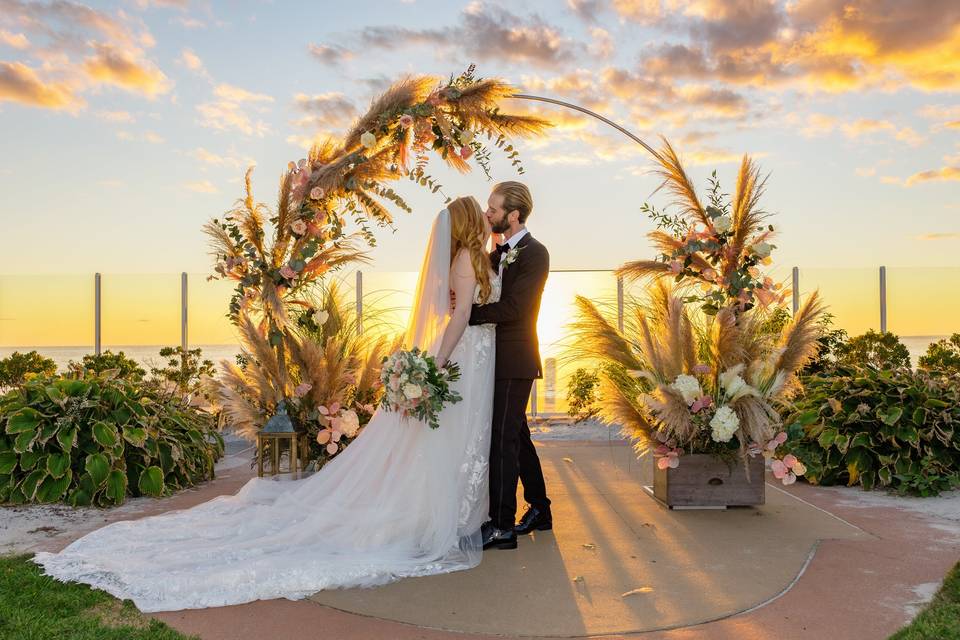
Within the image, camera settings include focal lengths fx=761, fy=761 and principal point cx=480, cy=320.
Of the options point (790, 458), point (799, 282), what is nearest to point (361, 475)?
point (790, 458)

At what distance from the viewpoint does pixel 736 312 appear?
4.95m

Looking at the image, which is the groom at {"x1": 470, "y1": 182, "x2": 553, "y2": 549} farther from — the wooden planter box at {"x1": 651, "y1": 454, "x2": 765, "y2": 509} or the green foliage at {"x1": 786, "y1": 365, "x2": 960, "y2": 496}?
the green foliage at {"x1": 786, "y1": 365, "x2": 960, "y2": 496}

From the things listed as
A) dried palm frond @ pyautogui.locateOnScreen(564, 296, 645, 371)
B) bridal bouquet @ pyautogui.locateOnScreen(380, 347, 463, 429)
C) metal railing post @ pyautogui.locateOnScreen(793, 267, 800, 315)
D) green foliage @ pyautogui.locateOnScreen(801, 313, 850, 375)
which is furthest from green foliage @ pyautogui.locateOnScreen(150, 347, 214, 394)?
metal railing post @ pyautogui.locateOnScreen(793, 267, 800, 315)

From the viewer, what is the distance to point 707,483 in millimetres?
4938

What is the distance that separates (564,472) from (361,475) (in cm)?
240

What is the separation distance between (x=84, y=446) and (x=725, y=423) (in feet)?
13.9

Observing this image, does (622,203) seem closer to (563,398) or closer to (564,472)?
(564,472)

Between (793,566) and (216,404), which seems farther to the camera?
(216,404)

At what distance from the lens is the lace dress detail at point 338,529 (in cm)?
346

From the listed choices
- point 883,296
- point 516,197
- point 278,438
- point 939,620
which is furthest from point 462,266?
point 883,296

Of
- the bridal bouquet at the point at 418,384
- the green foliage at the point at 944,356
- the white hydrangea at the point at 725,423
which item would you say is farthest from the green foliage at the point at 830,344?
the bridal bouquet at the point at 418,384

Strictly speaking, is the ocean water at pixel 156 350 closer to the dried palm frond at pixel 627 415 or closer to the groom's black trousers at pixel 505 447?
the dried palm frond at pixel 627 415

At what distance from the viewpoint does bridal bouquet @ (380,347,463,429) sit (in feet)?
13.0

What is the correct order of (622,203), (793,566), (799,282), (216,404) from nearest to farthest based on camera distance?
(793,566)
(216,404)
(622,203)
(799,282)
